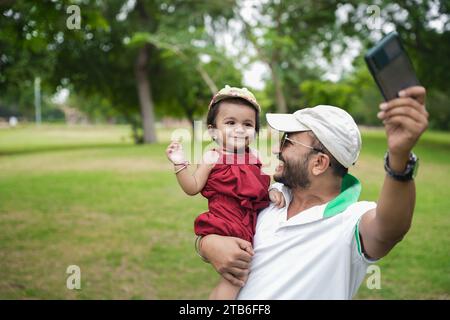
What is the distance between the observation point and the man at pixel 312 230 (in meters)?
1.91

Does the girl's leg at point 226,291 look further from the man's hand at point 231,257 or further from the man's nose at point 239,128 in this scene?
the man's nose at point 239,128

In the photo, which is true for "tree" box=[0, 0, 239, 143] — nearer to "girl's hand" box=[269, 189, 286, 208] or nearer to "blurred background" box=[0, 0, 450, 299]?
"blurred background" box=[0, 0, 450, 299]

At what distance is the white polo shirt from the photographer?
6.25 ft

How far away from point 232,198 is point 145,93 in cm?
3016

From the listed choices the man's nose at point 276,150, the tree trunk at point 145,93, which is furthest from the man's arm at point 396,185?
the tree trunk at point 145,93

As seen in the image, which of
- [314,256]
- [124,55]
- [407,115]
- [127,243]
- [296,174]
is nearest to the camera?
[407,115]

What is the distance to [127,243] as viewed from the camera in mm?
7082

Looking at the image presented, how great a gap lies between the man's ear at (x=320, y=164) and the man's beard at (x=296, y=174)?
0.12ft

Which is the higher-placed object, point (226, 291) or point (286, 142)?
point (286, 142)

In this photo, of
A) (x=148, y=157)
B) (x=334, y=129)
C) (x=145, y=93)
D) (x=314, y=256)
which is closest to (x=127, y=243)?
(x=314, y=256)

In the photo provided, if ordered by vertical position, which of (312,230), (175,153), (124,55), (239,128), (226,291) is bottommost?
(226,291)

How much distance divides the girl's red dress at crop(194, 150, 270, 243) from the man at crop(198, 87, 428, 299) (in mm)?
49

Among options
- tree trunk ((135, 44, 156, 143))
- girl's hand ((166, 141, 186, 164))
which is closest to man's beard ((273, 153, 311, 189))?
girl's hand ((166, 141, 186, 164))

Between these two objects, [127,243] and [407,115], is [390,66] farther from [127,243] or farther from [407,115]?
[127,243]
